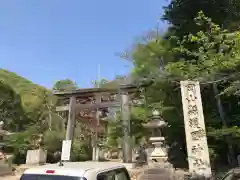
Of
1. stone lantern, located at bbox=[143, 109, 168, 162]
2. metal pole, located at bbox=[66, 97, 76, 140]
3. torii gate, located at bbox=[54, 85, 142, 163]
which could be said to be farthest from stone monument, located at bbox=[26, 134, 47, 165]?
stone lantern, located at bbox=[143, 109, 168, 162]

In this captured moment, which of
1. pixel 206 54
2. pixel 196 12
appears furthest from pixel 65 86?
pixel 206 54

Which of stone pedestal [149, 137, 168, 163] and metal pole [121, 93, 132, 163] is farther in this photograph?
metal pole [121, 93, 132, 163]

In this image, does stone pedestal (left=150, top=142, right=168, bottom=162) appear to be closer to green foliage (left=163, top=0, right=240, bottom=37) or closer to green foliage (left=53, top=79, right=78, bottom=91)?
green foliage (left=163, top=0, right=240, bottom=37)

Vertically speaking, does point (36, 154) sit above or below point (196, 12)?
below

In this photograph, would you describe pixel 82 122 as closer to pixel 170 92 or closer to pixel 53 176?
pixel 170 92

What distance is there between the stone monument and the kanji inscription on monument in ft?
41.9

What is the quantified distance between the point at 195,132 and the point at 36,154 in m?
13.5

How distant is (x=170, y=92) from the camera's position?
1396 cm

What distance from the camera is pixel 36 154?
1934cm

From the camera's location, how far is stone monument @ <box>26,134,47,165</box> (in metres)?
19.1

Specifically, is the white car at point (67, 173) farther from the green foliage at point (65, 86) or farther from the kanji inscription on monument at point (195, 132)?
the green foliage at point (65, 86)

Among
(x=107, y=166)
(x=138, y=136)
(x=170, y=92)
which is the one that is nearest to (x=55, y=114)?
(x=138, y=136)

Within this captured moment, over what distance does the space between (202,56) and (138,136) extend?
747 centimetres

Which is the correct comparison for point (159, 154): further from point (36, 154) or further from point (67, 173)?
point (36, 154)
